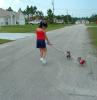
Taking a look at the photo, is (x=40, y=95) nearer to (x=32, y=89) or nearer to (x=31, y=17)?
(x=32, y=89)

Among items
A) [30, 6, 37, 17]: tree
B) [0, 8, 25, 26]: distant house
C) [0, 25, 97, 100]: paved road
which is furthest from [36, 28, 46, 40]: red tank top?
[30, 6, 37, 17]: tree

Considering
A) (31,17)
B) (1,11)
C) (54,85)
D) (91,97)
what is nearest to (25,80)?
(54,85)

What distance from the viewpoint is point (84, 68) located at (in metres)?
10.9

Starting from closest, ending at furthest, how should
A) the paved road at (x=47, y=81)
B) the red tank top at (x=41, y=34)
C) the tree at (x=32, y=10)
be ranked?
the paved road at (x=47, y=81), the red tank top at (x=41, y=34), the tree at (x=32, y=10)

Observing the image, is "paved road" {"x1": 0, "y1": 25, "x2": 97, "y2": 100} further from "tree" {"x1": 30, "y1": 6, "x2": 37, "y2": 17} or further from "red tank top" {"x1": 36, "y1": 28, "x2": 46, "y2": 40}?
"tree" {"x1": 30, "y1": 6, "x2": 37, "y2": 17}

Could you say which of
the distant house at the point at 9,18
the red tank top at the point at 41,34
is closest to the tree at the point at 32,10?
the distant house at the point at 9,18

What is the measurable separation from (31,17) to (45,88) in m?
147

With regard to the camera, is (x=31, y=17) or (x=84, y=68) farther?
(x=31, y=17)

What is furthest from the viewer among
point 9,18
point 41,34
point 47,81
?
point 9,18

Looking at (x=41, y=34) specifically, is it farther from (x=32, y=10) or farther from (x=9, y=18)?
(x=32, y=10)

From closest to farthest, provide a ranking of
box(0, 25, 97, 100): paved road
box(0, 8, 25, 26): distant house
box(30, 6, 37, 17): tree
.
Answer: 1. box(0, 25, 97, 100): paved road
2. box(0, 8, 25, 26): distant house
3. box(30, 6, 37, 17): tree

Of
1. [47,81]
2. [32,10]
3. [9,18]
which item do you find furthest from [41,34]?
[32,10]

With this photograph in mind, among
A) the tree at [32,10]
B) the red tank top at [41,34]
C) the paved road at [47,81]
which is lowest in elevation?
the paved road at [47,81]

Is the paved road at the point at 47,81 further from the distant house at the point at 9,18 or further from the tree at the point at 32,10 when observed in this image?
the tree at the point at 32,10
